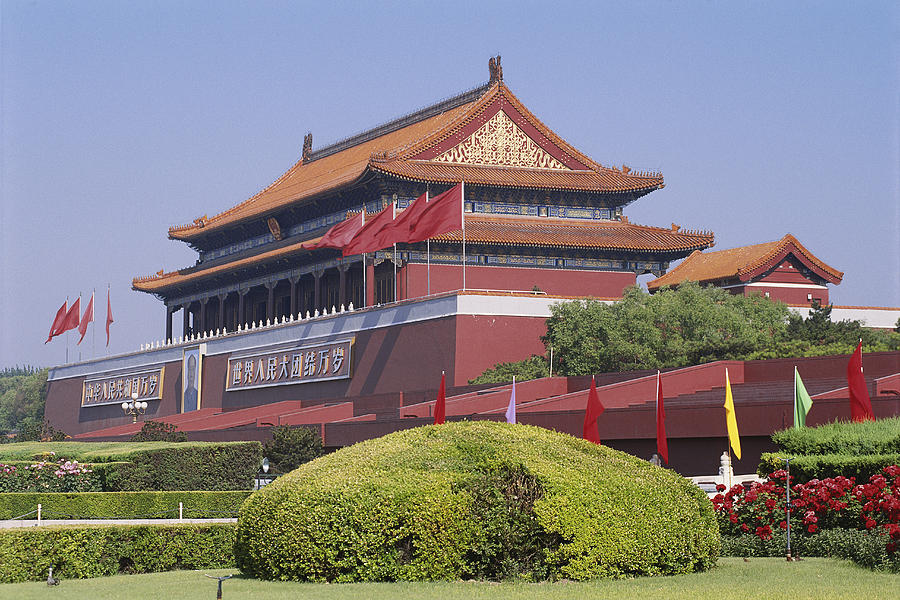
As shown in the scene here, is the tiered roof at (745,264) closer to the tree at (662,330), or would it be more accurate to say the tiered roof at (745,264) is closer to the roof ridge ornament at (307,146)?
the tree at (662,330)

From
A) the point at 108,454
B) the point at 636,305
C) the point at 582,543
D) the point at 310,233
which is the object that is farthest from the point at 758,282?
the point at 582,543

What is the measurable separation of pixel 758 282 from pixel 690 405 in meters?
18.6

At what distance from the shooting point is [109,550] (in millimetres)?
13188

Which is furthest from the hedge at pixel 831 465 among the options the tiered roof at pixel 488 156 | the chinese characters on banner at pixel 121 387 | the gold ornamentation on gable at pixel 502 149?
the chinese characters on banner at pixel 121 387

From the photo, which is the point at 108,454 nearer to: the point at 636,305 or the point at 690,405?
the point at 690,405

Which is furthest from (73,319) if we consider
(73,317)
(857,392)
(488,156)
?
(857,392)

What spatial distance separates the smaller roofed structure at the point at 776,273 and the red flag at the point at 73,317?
26637 millimetres

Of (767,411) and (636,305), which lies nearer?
(767,411)

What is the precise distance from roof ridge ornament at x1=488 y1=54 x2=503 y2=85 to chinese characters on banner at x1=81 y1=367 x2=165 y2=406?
18843 mm

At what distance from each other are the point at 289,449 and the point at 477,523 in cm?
1822

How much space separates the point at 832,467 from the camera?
13.1 m

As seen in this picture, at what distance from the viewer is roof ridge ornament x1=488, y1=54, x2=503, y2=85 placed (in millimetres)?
45344

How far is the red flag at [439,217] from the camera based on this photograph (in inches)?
1352

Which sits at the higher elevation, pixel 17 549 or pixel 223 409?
pixel 223 409
